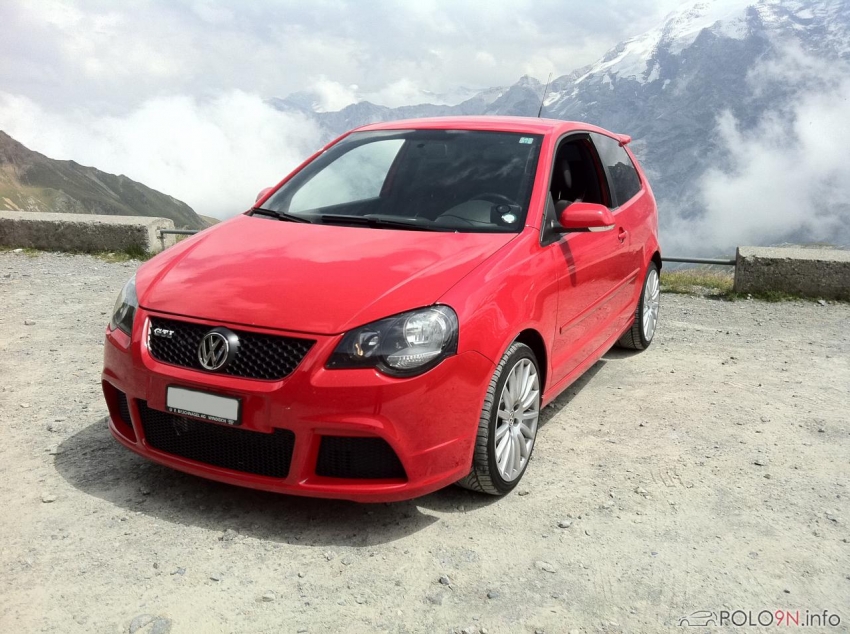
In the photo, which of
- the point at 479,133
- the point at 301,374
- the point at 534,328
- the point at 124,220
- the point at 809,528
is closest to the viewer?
the point at 301,374

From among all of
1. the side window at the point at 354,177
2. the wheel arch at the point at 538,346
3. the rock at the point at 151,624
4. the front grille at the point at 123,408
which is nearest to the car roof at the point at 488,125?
the side window at the point at 354,177

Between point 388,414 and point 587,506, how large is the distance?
114 centimetres

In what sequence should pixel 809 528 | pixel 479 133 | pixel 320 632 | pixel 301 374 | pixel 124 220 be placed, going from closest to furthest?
pixel 320 632 < pixel 301 374 < pixel 809 528 < pixel 479 133 < pixel 124 220

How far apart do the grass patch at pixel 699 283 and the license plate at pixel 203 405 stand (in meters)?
6.23

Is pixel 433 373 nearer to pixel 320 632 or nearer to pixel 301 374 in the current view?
pixel 301 374

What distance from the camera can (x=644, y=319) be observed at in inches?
228

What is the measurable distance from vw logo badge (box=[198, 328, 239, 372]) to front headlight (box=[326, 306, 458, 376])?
38 centimetres

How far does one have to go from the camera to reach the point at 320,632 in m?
2.49

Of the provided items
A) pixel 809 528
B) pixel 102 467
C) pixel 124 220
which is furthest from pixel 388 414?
pixel 124 220

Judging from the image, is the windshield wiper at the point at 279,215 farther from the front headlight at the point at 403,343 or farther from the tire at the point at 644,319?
the tire at the point at 644,319

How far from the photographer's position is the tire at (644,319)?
18.6 ft

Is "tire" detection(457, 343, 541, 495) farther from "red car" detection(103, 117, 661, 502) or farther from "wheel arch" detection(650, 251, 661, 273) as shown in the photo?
"wheel arch" detection(650, 251, 661, 273)

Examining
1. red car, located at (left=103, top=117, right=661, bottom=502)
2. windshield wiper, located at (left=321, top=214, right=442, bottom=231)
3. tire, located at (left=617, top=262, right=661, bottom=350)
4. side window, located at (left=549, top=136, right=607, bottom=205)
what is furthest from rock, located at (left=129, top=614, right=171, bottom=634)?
tire, located at (left=617, top=262, right=661, bottom=350)

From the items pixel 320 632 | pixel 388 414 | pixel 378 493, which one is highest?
pixel 388 414
